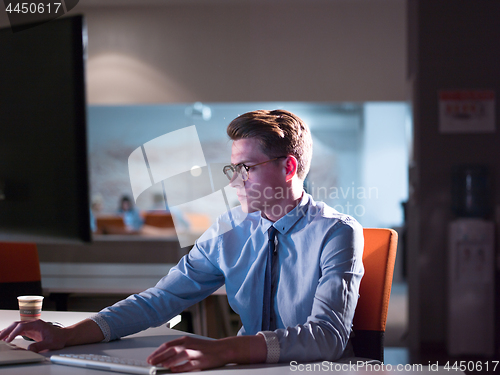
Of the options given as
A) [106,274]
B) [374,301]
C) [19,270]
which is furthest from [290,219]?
[106,274]

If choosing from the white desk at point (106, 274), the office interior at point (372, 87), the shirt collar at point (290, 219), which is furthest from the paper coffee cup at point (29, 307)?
the office interior at point (372, 87)

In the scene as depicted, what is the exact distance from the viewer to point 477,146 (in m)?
2.96

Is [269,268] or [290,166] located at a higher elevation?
[290,166]

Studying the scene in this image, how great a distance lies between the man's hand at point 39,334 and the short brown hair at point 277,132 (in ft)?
1.74

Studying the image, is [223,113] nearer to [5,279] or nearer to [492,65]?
[5,279]

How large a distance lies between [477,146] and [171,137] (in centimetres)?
239

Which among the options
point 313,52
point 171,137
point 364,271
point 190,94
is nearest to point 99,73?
point 190,94

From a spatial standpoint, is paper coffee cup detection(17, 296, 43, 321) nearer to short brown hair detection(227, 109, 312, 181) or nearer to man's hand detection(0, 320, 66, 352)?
man's hand detection(0, 320, 66, 352)

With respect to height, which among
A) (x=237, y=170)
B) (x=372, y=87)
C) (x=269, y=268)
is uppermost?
(x=372, y=87)

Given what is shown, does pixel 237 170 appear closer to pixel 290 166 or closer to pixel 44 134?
pixel 290 166

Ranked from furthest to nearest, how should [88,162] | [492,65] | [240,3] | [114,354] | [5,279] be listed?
[492,65], [240,3], [5,279], [114,354], [88,162]

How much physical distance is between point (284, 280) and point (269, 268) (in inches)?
1.7

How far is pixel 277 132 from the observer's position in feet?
3.45

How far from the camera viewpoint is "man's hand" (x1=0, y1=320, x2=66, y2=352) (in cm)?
89
